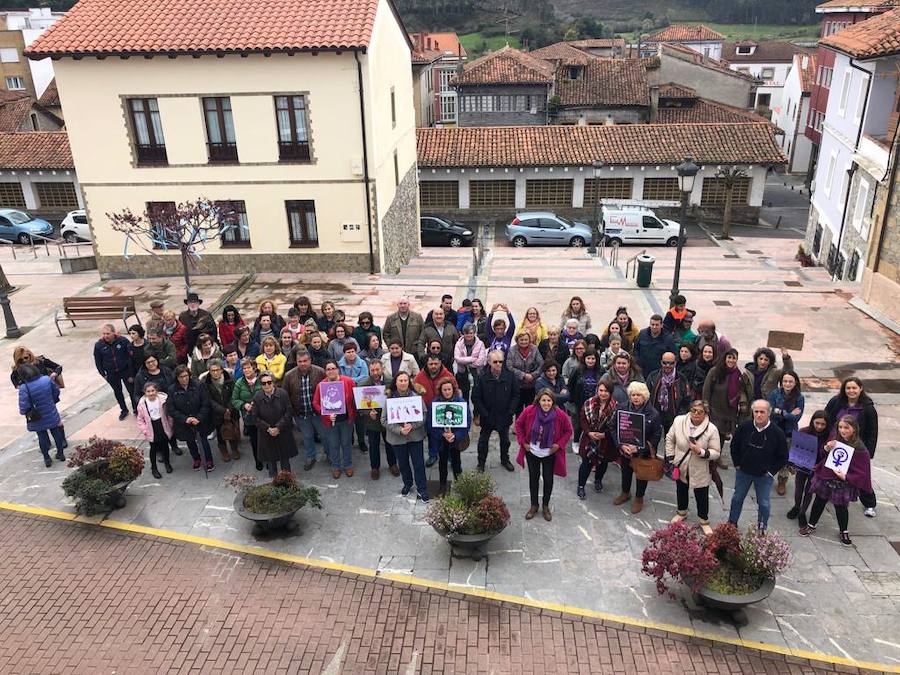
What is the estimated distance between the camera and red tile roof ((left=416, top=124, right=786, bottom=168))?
3469 cm

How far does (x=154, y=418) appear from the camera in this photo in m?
9.59

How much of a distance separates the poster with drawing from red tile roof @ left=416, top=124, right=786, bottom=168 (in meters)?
27.9

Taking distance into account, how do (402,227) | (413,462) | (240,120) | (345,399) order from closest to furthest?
(413,462)
(345,399)
(240,120)
(402,227)

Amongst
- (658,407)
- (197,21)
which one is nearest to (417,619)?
(658,407)

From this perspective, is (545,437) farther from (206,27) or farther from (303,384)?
(206,27)

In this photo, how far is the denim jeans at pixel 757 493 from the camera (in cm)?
806

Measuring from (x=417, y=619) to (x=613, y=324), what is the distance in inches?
217

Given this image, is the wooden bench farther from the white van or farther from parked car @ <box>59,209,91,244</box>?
the white van

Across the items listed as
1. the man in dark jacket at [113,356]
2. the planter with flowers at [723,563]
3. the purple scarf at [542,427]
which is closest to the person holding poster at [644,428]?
the purple scarf at [542,427]

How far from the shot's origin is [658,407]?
30.4ft

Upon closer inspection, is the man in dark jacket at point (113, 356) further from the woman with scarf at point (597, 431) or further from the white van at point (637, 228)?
the white van at point (637, 228)

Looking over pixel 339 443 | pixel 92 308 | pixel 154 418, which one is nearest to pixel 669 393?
pixel 339 443

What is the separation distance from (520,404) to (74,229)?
28.4 meters

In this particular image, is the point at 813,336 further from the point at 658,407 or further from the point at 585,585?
the point at 585,585
